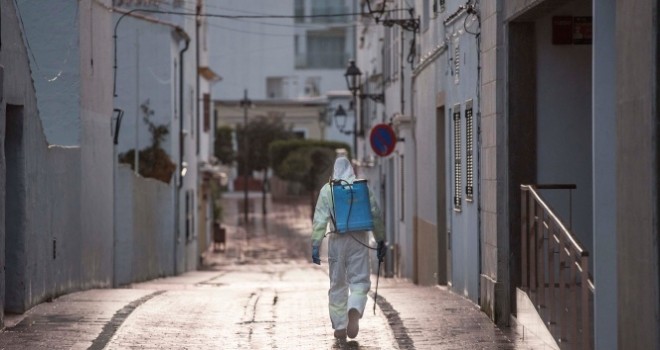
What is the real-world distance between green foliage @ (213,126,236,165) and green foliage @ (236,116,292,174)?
51cm

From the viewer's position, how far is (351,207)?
1327 centimetres

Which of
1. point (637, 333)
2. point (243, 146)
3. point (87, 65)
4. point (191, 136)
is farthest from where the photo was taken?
point (243, 146)

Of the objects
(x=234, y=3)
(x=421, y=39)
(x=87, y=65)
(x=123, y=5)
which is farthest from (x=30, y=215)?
(x=234, y=3)

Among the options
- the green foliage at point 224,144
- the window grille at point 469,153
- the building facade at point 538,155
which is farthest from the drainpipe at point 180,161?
the green foliage at point 224,144

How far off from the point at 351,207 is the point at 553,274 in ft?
8.41

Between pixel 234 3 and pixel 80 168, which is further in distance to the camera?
pixel 234 3

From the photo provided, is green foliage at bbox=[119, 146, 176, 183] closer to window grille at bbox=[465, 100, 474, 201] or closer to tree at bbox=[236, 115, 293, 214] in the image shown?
window grille at bbox=[465, 100, 474, 201]

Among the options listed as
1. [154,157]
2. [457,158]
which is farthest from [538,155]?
[154,157]

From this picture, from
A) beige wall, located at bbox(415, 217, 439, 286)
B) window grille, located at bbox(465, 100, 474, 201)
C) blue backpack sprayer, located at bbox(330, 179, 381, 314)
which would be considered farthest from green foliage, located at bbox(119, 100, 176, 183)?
blue backpack sprayer, located at bbox(330, 179, 381, 314)

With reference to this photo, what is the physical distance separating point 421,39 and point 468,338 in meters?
12.5

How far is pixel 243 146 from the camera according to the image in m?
77.3

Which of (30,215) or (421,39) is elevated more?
(421,39)

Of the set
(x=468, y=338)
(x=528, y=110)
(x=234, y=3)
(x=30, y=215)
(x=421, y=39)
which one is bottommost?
(x=468, y=338)

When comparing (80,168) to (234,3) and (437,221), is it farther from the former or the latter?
(234,3)
